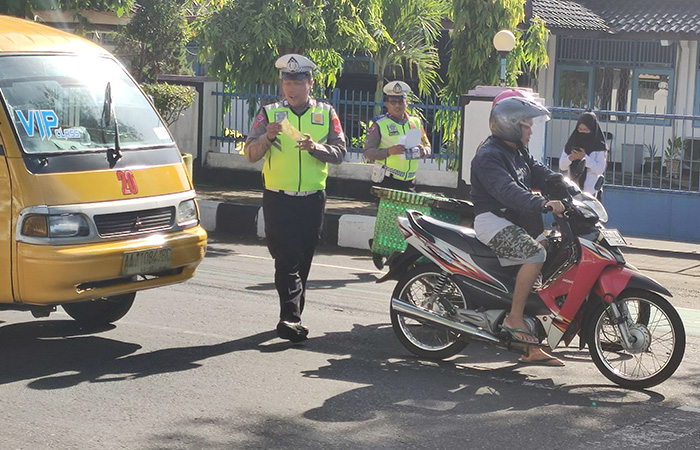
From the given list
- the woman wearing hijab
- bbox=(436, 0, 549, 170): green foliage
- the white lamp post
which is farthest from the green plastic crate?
bbox=(436, 0, 549, 170): green foliage

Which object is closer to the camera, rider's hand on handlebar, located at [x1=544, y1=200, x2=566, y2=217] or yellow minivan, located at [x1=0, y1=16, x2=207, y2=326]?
rider's hand on handlebar, located at [x1=544, y1=200, x2=566, y2=217]

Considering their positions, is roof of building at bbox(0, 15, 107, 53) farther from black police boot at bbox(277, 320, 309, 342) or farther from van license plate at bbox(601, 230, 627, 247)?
van license plate at bbox(601, 230, 627, 247)

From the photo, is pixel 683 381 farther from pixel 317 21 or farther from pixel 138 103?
pixel 317 21

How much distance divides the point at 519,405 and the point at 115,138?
120 inches

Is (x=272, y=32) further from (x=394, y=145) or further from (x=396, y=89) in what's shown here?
(x=394, y=145)

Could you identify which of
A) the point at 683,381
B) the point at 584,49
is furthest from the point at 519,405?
the point at 584,49

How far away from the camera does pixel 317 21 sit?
14602 millimetres

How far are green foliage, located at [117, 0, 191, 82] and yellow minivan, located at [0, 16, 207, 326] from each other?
1631 centimetres

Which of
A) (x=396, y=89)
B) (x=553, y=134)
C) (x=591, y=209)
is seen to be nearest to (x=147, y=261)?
(x=591, y=209)

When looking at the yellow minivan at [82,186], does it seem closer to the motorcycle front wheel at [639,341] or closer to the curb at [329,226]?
the motorcycle front wheel at [639,341]

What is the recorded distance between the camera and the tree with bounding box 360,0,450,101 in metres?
18.3

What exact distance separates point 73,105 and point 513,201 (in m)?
2.87

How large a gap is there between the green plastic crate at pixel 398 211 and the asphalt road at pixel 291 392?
60 centimetres

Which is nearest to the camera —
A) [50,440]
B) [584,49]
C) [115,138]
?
[50,440]
